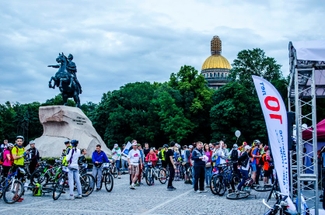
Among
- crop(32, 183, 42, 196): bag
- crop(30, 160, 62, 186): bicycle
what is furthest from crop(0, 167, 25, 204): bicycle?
crop(30, 160, 62, 186): bicycle

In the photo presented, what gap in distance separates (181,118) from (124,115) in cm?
816

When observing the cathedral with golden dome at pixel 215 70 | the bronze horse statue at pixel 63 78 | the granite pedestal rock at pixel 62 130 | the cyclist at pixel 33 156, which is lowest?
the cyclist at pixel 33 156

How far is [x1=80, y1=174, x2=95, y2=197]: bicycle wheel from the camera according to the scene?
13796 mm

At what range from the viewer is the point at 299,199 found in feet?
26.7

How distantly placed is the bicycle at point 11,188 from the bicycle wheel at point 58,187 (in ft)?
3.28

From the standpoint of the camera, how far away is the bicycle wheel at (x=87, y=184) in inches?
543

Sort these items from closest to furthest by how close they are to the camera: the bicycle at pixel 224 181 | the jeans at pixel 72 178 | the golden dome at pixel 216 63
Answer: the jeans at pixel 72 178, the bicycle at pixel 224 181, the golden dome at pixel 216 63

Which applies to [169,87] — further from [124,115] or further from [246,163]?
[246,163]

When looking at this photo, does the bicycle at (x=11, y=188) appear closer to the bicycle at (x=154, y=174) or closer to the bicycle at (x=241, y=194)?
the bicycle at (x=241, y=194)

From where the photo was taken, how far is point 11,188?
39.3 ft

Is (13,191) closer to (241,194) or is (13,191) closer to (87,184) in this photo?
(87,184)

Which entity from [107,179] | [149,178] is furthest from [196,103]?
[107,179]

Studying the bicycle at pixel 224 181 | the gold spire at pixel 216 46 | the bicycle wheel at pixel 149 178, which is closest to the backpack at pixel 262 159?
the bicycle at pixel 224 181

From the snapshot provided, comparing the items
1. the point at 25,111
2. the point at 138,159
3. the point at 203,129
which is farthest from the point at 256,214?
the point at 25,111
